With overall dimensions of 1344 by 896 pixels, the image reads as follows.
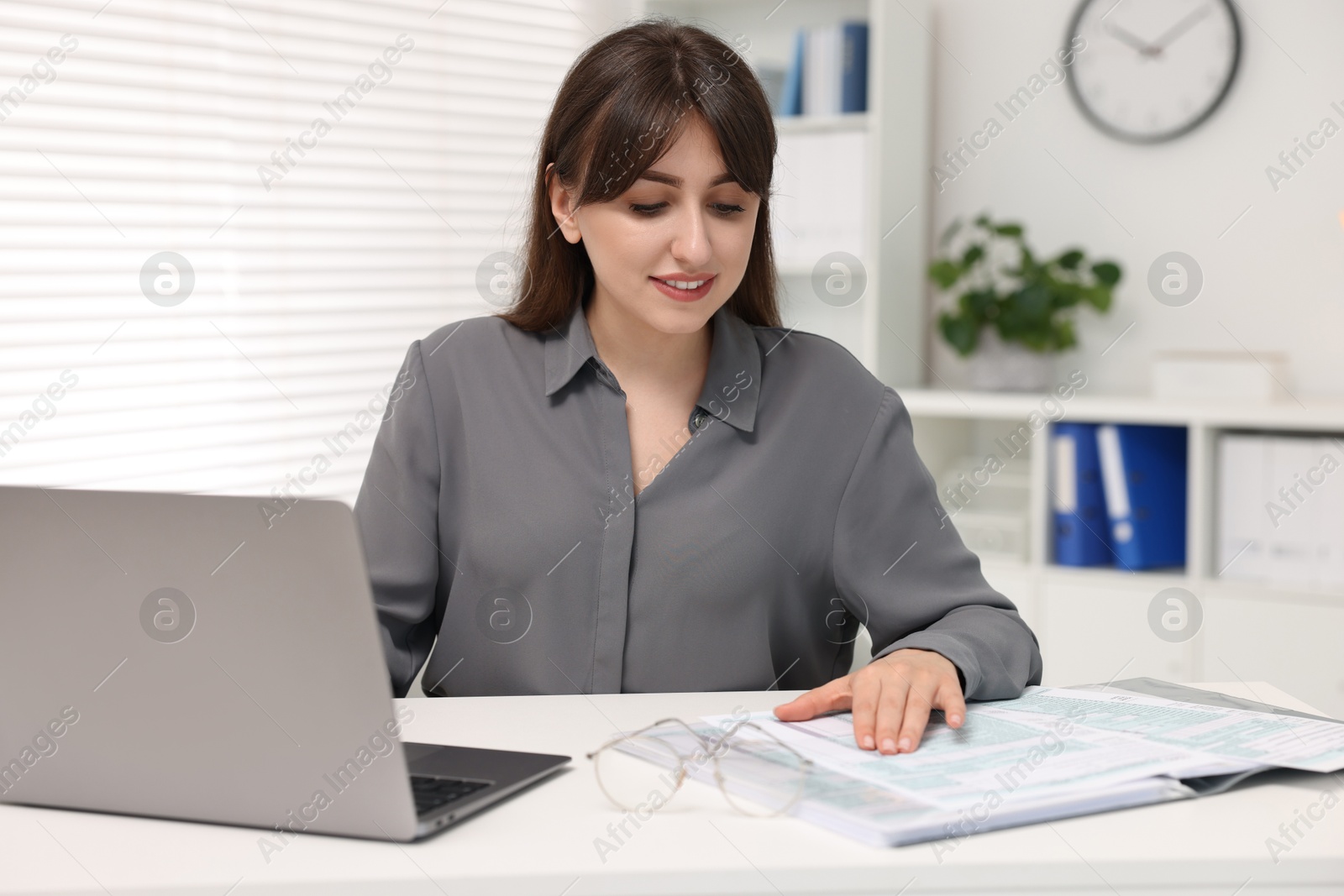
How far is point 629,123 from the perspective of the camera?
4.68 feet

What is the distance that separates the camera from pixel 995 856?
0.86 metres

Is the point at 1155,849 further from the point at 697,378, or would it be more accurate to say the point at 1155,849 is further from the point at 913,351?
the point at 913,351

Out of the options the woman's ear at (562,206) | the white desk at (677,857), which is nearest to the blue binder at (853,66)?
the woman's ear at (562,206)

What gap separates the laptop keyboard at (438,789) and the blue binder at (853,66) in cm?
259

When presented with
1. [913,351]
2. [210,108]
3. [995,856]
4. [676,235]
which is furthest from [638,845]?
[913,351]

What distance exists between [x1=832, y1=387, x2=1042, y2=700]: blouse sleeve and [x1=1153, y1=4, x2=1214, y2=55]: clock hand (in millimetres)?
2017

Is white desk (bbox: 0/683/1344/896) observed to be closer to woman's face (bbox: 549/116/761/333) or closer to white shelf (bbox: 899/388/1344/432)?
woman's face (bbox: 549/116/761/333)

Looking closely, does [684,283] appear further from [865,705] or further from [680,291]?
[865,705]

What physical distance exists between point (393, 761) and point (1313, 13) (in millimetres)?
3009

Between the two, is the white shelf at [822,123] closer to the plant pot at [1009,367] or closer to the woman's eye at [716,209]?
the plant pot at [1009,367]

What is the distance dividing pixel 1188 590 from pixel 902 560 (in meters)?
1.63

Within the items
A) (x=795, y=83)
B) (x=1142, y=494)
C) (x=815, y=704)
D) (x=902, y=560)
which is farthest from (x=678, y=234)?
(x=795, y=83)

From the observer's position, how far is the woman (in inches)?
56.7

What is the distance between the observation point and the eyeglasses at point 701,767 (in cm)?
95
